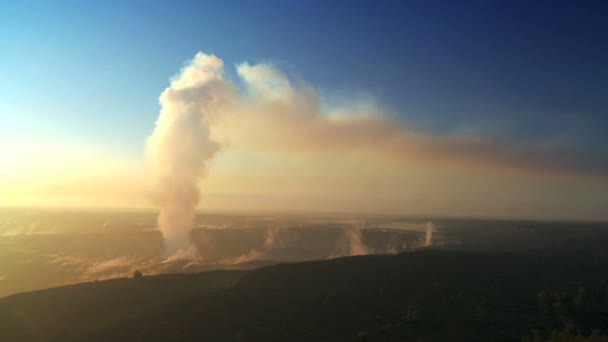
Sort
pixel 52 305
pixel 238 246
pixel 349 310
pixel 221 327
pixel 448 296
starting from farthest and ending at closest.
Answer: pixel 238 246, pixel 52 305, pixel 448 296, pixel 349 310, pixel 221 327

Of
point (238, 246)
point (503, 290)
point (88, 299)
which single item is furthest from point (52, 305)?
point (238, 246)

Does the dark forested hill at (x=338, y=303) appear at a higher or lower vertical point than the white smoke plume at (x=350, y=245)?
higher

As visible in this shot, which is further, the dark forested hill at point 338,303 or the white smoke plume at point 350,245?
the white smoke plume at point 350,245

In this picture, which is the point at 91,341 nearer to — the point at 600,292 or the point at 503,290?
the point at 503,290

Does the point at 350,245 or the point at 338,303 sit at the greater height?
the point at 338,303

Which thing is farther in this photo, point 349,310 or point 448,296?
point 448,296

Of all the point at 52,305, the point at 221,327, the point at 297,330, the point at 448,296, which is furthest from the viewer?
the point at 52,305

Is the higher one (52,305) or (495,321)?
(495,321)

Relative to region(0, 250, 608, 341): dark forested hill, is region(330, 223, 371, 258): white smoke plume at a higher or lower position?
lower

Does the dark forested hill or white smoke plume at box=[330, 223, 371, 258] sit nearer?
the dark forested hill

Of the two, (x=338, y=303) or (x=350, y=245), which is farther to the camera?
(x=350, y=245)
